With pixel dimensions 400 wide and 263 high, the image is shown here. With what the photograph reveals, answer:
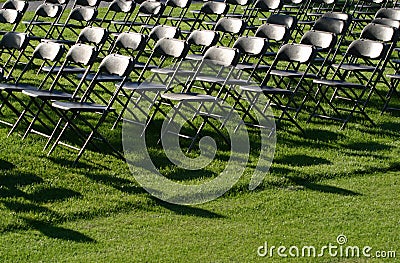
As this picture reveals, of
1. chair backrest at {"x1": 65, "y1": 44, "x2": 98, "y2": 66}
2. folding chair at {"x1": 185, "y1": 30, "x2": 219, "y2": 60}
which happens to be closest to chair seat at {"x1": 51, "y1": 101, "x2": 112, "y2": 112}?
chair backrest at {"x1": 65, "y1": 44, "x2": 98, "y2": 66}

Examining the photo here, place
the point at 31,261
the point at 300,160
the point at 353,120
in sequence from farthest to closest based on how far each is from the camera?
1. the point at 353,120
2. the point at 300,160
3. the point at 31,261

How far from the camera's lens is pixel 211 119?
1130cm

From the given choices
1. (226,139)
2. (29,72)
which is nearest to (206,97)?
(226,139)

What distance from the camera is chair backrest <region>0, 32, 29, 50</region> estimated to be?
11.0 metres

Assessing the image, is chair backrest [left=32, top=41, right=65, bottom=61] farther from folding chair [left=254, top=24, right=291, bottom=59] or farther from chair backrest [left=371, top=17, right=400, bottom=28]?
chair backrest [left=371, top=17, right=400, bottom=28]

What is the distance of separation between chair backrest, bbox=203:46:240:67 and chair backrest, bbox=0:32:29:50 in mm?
2207

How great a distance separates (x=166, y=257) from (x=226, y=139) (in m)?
3.56

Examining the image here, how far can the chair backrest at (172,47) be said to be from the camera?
10656mm

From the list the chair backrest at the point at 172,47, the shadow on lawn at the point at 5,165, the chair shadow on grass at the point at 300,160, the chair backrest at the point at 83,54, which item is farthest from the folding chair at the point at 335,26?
the shadow on lawn at the point at 5,165

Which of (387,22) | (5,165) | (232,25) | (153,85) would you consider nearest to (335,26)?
(387,22)

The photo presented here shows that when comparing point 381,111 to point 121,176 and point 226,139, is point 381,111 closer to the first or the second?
point 226,139

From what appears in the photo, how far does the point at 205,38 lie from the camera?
37.4 feet

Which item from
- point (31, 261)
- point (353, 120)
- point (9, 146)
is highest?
point (353, 120)

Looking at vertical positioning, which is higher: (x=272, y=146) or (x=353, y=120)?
(x=353, y=120)
